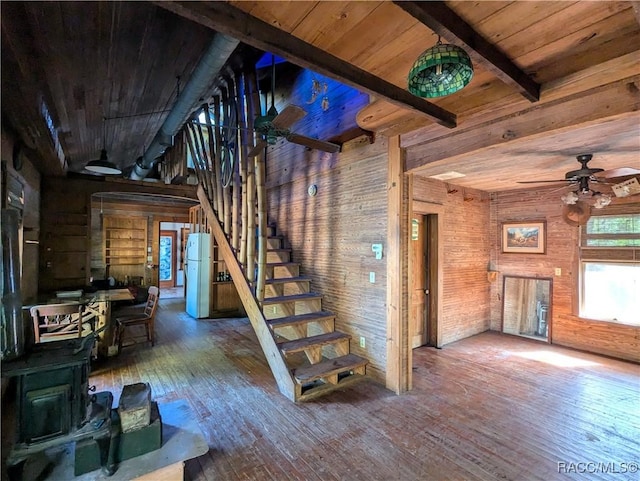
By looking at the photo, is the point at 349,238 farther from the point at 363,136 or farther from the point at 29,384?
the point at 29,384

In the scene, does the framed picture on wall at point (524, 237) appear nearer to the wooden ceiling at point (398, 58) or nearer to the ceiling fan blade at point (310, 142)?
the wooden ceiling at point (398, 58)

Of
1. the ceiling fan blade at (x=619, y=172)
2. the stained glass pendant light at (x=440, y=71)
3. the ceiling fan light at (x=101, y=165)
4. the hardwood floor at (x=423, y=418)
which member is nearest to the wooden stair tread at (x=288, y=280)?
the hardwood floor at (x=423, y=418)

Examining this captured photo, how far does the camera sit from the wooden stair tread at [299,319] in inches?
142

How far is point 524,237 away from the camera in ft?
17.9

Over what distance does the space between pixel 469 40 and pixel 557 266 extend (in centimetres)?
490

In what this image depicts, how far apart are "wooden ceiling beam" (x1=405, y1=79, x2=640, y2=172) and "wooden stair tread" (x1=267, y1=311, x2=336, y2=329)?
86.2 inches

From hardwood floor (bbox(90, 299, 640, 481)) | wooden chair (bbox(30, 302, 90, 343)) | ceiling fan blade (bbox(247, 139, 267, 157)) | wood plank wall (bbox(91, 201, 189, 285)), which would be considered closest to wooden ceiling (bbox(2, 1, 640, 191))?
ceiling fan blade (bbox(247, 139, 267, 157))

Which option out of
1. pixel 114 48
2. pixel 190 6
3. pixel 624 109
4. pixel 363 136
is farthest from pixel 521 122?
pixel 114 48

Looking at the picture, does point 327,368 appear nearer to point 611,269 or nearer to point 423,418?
point 423,418

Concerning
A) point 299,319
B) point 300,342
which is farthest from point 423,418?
point 299,319

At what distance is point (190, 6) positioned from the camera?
4.58ft

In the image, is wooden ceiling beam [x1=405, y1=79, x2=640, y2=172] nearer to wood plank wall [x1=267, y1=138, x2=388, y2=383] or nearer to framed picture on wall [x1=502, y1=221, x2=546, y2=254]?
wood plank wall [x1=267, y1=138, x2=388, y2=383]

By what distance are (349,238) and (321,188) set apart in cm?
97

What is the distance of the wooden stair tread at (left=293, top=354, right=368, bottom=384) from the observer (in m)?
3.23
